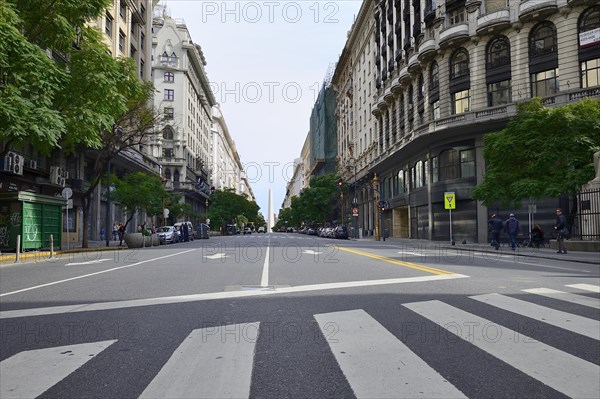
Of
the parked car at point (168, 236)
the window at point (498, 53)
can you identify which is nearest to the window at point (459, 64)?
the window at point (498, 53)

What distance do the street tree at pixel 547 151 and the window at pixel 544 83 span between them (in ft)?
27.0

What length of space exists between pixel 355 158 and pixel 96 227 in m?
40.6

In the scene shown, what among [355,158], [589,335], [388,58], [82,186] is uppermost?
[388,58]

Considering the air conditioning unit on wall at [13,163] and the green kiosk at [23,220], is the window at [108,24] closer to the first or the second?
the air conditioning unit on wall at [13,163]

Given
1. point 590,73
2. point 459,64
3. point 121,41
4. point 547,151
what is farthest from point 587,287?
point 121,41

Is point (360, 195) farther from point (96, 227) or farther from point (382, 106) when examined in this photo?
point (96, 227)

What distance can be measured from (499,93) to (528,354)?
109 ft

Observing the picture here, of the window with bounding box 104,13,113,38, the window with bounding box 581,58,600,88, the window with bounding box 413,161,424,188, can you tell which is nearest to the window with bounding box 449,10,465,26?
the window with bounding box 581,58,600,88

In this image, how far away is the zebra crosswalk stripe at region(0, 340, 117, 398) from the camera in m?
3.52

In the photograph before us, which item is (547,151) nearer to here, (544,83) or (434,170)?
(544,83)

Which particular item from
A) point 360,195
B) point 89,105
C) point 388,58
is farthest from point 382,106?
point 89,105

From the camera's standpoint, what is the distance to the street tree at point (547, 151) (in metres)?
21.8

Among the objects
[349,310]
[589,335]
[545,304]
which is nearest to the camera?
[589,335]

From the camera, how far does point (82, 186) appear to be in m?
35.4
